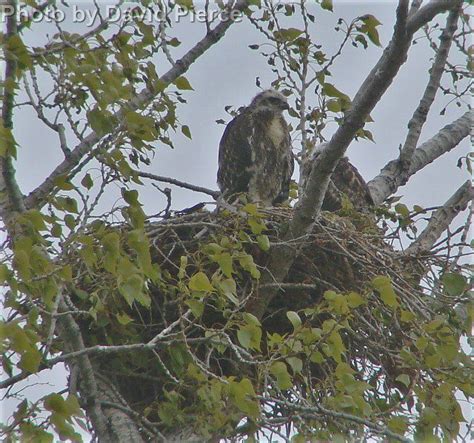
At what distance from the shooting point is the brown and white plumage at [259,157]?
675 cm

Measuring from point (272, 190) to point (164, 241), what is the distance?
1.72m

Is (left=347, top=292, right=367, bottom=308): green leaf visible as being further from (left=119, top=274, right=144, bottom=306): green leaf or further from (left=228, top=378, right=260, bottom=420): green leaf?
(left=119, top=274, right=144, bottom=306): green leaf

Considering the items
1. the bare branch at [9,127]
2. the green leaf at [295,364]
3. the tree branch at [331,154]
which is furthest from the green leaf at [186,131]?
the green leaf at [295,364]

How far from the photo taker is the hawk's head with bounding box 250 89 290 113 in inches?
274

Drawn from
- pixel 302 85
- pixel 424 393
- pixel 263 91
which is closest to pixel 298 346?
pixel 424 393

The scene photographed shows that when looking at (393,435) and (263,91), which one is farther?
(263,91)

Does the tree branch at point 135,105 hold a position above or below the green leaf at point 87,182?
above

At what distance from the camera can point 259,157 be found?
675 centimetres

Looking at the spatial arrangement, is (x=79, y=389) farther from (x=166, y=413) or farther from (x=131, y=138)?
(x=131, y=138)

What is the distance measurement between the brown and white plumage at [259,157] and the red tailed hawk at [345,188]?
9.5 inches

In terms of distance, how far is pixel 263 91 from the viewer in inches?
279

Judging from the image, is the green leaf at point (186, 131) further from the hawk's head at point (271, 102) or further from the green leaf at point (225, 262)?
the hawk's head at point (271, 102)

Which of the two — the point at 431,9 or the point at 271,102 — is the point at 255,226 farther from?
the point at 271,102

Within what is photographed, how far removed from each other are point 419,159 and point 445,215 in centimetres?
103
